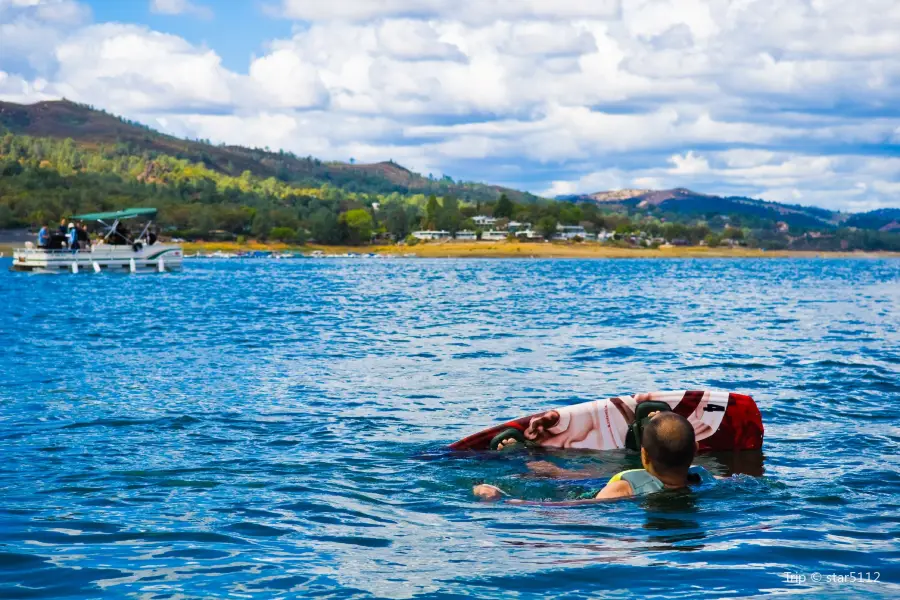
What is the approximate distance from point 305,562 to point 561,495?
11.5 feet

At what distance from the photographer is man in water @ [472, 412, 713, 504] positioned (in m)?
9.36

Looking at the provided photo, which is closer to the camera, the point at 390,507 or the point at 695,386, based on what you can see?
the point at 390,507

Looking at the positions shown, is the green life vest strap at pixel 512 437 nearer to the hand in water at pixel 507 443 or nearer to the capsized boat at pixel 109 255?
the hand in water at pixel 507 443

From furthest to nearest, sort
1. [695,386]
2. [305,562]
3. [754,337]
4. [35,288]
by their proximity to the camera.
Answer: [35,288] < [754,337] < [695,386] < [305,562]

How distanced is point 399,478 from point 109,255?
9212 cm

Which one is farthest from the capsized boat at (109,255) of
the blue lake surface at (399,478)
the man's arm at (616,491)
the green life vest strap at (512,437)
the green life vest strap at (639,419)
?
the man's arm at (616,491)

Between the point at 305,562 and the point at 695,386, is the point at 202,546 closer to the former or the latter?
the point at 305,562

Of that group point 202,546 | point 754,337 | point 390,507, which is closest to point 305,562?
point 202,546

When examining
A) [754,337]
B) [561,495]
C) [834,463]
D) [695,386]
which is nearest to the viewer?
[561,495]

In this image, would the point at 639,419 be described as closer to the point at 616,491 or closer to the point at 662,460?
the point at 616,491

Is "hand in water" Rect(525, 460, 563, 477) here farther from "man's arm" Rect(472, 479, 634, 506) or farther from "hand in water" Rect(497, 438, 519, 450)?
"man's arm" Rect(472, 479, 634, 506)

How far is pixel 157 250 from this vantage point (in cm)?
10106

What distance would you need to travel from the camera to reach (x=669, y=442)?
9414 millimetres

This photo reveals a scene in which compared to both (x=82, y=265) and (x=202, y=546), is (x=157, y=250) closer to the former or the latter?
(x=82, y=265)
